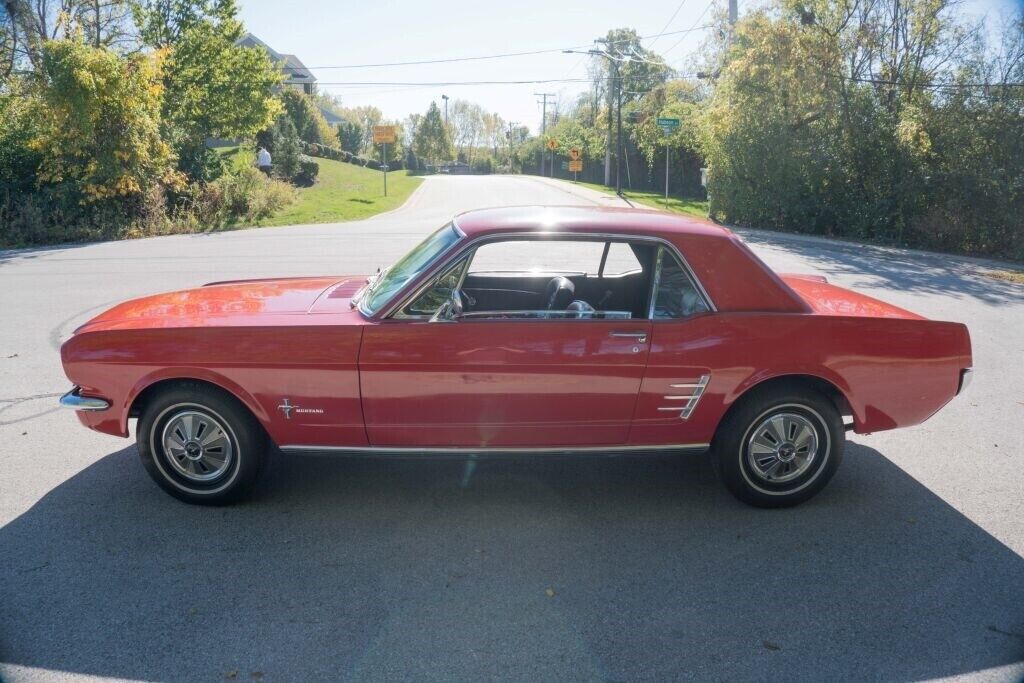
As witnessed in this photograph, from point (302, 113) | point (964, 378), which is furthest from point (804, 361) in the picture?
point (302, 113)

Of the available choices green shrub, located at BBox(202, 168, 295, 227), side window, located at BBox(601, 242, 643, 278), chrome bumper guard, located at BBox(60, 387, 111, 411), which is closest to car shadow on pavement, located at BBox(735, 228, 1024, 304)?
side window, located at BBox(601, 242, 643, 278)

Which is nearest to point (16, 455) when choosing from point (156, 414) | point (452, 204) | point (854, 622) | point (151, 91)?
point (156, 414)

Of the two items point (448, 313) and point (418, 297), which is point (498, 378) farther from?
point (418, 297)

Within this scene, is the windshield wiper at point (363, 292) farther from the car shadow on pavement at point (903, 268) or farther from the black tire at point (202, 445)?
the car shadow on pavement at point (903, 268)

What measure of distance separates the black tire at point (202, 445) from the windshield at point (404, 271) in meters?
0.90

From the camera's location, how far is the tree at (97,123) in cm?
2027

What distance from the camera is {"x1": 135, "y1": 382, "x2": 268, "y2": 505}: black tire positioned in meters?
4.21

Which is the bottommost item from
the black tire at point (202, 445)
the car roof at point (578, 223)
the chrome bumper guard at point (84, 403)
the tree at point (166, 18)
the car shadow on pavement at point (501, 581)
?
the car shadow on pavement at point (501, 581)

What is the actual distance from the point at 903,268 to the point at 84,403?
610 inches

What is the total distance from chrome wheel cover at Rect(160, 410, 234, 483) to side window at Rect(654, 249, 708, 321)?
96.1 inches

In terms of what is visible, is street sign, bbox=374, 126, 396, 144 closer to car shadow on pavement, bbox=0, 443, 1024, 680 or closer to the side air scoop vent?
car shadow on pavement, bbox=0, 443, 1024, 680

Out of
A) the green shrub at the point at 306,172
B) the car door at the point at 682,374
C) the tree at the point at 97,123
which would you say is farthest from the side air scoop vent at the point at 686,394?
the green shrub at the point at 306,172

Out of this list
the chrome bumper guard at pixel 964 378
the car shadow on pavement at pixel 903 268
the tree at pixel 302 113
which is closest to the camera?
the chrome bumper guard at pixel 964 378

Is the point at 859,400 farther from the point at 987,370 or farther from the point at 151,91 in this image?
the point at 151,91
